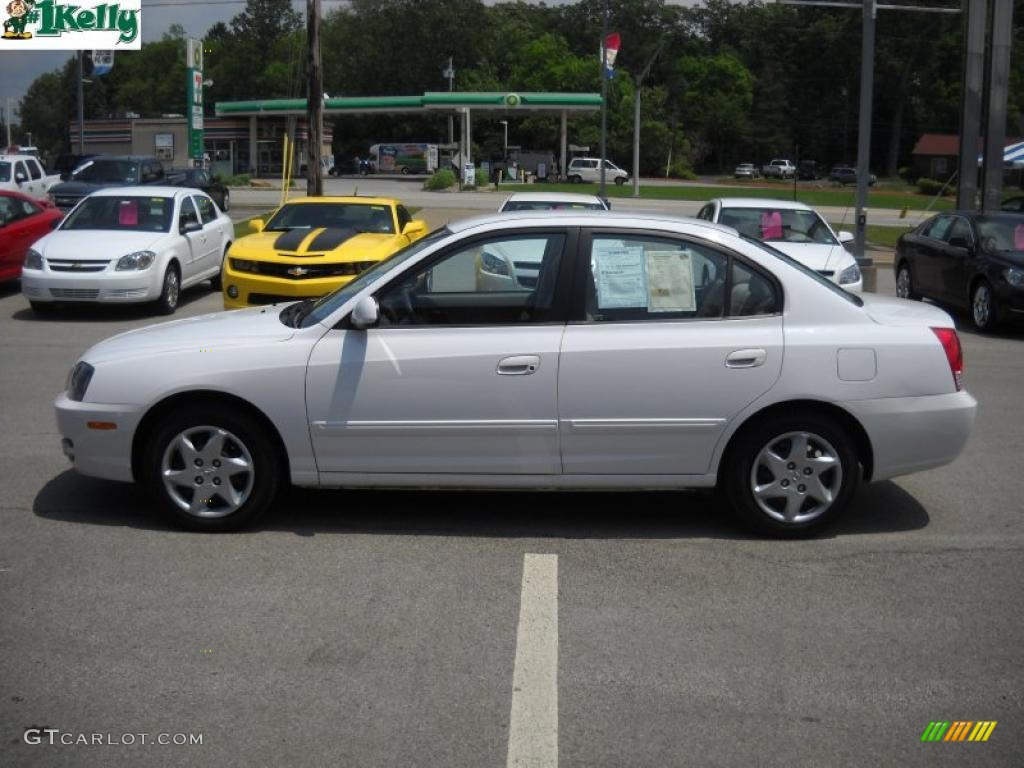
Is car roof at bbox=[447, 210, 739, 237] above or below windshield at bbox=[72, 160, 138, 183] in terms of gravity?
below

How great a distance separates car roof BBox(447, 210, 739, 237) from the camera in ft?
20.4

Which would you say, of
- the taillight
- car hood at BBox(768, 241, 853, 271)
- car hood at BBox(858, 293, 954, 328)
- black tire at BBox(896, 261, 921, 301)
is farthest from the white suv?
the taillight

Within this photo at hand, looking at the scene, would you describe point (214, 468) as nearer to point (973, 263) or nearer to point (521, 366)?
point (521, 366)

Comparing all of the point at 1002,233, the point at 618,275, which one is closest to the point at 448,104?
the point at 1002,233

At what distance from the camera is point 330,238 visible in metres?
12.7

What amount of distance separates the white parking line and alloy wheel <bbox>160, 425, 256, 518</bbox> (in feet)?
4.99

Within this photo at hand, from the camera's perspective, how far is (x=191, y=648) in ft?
15.6

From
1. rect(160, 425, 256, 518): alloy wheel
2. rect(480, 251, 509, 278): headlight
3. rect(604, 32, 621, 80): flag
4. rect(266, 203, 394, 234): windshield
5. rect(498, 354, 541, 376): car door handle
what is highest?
rect(604, 32, 621, 80): flag

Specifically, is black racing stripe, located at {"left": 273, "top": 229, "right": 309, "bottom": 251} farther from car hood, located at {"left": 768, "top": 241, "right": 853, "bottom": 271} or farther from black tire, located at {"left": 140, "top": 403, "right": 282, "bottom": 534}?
black tire, located at {"left": 140, "top": 403, "right": 282, "bottom": 534}

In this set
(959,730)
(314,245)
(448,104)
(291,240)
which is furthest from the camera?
(448,104)

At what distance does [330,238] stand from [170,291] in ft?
11.4

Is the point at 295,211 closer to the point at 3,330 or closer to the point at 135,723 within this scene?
the point at 3,330

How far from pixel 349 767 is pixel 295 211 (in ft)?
36.0

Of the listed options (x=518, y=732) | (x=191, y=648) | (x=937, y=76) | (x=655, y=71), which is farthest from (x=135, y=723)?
(x=655, y=71)
